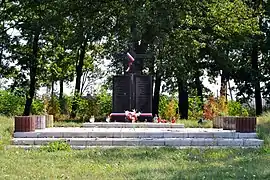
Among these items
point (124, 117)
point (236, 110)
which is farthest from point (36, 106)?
point (124, 117)

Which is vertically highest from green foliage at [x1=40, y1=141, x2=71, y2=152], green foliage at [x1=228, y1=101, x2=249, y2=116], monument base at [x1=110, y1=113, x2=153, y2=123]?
green foliage at [x1=228, y1=101, x2=249, y2=116]

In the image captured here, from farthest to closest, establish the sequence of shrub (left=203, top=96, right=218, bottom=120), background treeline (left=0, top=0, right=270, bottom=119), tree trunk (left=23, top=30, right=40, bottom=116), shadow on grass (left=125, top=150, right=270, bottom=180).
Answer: tree trunk (left=23, top=30, right=40, bottom=116)
background treeline (left=0, top=0, right=270, bottom=119)
shrub (left=203, top=96, right=218, bottom=120)
shadow on grass (left=125, top=150, right=270, bottom=180)

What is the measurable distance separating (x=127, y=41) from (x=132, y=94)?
512 cm

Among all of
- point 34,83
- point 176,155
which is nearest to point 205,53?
point 34,83

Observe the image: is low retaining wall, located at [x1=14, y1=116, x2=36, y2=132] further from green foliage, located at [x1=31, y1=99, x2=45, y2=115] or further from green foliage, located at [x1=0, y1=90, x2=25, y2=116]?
green foliage, located at [x1=31, y1=99, x2=45, y2=115]

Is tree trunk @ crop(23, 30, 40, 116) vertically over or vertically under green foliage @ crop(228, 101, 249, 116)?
over

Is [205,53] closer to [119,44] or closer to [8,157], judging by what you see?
[119,44]

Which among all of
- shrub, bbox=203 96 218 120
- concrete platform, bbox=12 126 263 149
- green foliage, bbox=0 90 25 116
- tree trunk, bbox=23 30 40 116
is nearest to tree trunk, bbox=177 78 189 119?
shrub, bbox=203 96 218 120

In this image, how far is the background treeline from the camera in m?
20.8

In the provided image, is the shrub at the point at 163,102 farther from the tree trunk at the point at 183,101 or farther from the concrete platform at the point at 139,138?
the concrete platform at the point at 139,138

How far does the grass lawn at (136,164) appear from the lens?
7227 millimetres

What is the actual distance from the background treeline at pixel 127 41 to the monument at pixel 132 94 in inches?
112

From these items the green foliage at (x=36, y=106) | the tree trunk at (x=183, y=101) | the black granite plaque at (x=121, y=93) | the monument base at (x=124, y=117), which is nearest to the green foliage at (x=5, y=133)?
the monument base at (x=124, y=117)

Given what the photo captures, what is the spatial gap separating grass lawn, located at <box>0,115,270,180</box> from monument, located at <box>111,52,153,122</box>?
245 inches
